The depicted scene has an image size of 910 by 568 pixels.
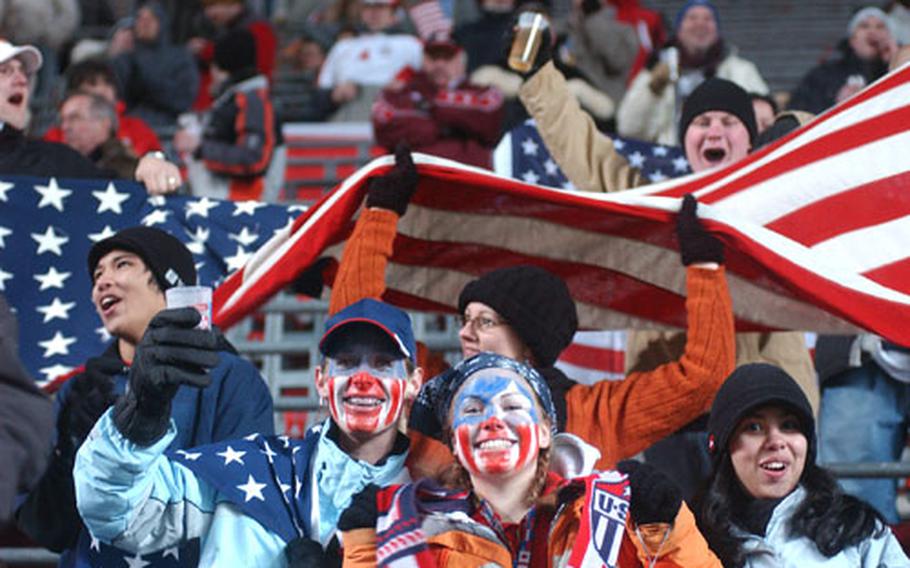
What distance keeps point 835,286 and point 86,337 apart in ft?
10.2

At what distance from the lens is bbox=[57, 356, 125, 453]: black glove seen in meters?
5.84

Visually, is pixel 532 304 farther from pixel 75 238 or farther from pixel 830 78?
pixel 830 78

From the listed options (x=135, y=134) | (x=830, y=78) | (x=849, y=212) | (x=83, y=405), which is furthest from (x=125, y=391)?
(x=830, y=78)

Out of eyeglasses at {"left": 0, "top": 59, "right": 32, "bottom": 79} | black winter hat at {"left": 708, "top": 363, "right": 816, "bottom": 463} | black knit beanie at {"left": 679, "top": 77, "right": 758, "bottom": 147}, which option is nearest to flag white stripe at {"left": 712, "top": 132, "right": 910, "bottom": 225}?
black knit beanie at {"left": 679, "top": 77, "right": 758, "bottom": 147}

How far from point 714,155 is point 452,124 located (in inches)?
148

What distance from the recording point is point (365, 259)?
21.3 ft

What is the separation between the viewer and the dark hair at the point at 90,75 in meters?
10.4

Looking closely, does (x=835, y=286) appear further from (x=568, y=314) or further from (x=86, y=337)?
(x=86, y=337)

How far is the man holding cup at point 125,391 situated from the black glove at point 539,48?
1.94 metres

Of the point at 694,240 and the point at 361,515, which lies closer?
the point at 361,515

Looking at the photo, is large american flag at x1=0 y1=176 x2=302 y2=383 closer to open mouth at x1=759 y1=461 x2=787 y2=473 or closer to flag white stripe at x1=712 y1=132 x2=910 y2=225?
flag white stripe at x1=712 y1=132 x2=910 y2=225

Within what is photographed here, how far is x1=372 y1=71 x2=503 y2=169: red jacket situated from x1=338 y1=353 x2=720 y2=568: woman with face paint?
6.19 metres

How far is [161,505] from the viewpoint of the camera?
5250mm

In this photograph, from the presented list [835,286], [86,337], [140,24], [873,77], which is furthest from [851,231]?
[140,24]
